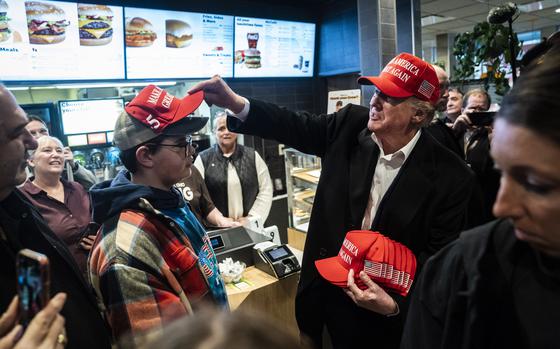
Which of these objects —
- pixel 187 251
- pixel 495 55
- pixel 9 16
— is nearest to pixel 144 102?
pixel 187 251

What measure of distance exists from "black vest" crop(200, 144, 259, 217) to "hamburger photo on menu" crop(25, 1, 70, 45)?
1.78 m

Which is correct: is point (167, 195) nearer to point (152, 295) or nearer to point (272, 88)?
point (152, 295)

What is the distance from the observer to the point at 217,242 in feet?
7.93

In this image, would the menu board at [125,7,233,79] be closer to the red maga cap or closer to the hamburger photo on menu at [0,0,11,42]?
the hamburger photo on menu at [0,0,11,42]

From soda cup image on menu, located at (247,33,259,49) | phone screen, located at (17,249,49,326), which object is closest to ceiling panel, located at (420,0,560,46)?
soda cup image on menu, located at (247,33,259,49)

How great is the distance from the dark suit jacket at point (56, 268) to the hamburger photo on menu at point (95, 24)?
326cm

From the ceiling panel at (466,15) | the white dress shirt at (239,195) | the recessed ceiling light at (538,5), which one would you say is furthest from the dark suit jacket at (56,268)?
the recessed ceiling light at (538,5)

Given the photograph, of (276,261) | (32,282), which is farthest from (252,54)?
(32,282)

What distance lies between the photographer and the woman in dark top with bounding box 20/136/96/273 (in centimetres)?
254

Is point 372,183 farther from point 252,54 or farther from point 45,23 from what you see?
point 252,54

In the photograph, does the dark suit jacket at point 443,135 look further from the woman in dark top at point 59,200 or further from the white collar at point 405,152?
the woman in dark top at point 59,200

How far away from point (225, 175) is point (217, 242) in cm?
138

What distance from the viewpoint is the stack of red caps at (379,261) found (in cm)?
147

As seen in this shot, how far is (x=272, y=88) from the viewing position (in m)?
5.62
